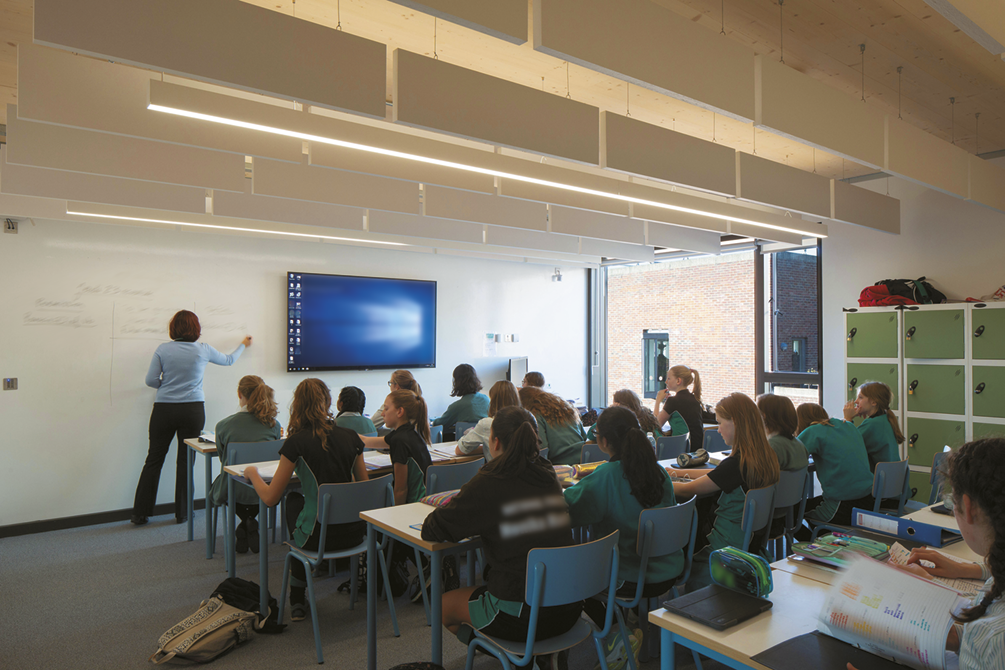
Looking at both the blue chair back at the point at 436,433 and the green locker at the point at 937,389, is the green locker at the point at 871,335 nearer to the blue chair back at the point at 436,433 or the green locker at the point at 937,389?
the green locker at the point at 937,389

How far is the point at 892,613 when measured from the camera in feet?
4.51

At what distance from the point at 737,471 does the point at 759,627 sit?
58.8 inches

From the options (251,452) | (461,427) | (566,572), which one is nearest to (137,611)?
(251,452)

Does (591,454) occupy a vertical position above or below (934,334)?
below

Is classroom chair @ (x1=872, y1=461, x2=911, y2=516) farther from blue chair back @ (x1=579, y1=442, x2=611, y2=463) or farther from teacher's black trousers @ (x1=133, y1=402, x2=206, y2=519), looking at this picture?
teacher's black trousers @ (x1=133, y1=402, x2=206, y2=519)

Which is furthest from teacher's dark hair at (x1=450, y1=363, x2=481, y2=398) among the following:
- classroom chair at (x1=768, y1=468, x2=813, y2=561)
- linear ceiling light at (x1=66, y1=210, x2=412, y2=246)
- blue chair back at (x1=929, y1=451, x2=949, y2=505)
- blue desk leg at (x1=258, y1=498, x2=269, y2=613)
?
blue chair back at (x1=929, y1=451, x2=949, y2=505)

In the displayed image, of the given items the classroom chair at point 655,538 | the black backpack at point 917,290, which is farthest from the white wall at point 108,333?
the black backpack at point 917,290

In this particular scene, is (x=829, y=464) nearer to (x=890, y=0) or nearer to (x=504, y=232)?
(x=890, y=0)

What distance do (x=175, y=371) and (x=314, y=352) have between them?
1.50 metres

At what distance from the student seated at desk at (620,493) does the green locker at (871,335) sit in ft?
13.4

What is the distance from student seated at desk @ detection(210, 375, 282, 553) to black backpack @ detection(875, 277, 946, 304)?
5.65 meters

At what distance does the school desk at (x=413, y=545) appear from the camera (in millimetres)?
2500

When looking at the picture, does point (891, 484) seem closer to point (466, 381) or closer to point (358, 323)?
point (466, 381)

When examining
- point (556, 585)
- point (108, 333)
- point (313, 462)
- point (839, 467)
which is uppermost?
point (108, 333)
